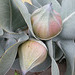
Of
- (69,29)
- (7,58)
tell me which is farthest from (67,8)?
(7,58)

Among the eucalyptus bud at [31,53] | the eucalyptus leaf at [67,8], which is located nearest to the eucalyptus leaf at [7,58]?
the eucalyptus bud at [31,53]

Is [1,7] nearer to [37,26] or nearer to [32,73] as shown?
[37,26]

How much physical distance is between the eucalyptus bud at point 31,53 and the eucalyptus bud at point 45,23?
0.07 feet

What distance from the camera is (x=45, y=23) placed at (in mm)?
295

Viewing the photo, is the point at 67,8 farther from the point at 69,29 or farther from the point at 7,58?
the point at 7,58

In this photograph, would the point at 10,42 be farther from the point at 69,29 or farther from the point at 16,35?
the point at 69,29

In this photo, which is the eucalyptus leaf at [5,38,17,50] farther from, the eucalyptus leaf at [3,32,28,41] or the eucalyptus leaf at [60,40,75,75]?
the eucalyptus leaf at [60,40,75,75]

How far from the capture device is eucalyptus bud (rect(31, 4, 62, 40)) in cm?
29

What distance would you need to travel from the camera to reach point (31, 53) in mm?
292

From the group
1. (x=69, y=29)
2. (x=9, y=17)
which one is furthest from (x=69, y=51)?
(x=9, y=17)

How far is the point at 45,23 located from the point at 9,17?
80 mm

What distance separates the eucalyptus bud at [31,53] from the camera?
29 centimetres

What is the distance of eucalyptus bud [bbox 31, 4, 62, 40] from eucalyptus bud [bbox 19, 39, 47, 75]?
2cm

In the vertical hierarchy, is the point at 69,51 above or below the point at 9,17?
below
